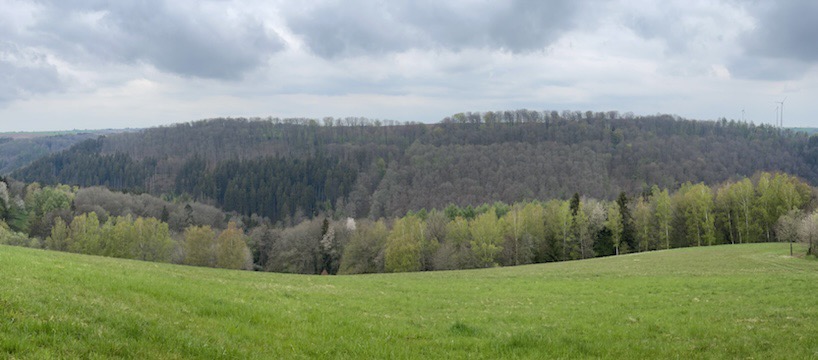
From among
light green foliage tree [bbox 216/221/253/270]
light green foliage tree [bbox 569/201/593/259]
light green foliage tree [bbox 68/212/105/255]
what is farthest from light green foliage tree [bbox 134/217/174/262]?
light green foliage tree [bbox 569/201/593/259]

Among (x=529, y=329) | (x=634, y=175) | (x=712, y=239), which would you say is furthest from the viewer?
(x=634, y=175)

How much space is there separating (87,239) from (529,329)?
93704mm

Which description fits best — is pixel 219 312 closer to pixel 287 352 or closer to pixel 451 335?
pixel 287 352

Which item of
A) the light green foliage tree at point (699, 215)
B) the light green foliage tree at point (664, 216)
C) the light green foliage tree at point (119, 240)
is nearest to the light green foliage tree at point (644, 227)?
the light green foliage tree at point (664, 216)

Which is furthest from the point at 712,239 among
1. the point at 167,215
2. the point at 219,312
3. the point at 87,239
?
the point at 167,215

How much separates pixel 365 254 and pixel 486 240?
24.5 meters

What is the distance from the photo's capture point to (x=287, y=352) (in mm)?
9758

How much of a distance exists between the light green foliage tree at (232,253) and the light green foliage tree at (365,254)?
18.4 meters

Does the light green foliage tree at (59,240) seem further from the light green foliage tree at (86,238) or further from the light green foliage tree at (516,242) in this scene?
the light green foliage tree at (516,242)

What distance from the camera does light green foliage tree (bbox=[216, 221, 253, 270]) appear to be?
90.7 meters

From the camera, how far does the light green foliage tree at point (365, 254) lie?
314ft

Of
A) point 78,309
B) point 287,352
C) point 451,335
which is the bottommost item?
point 451,335

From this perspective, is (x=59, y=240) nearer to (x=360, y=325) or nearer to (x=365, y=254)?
(x=365, y=254)

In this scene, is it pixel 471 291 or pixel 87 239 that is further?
pixel 87 239
